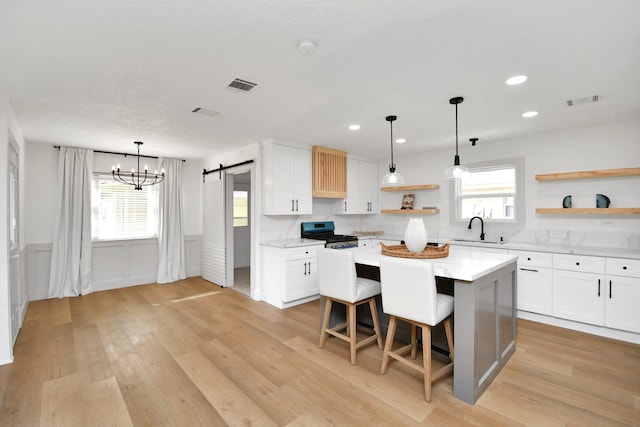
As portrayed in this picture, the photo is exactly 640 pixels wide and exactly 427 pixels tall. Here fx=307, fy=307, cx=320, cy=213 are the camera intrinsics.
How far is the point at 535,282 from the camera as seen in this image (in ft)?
12.4

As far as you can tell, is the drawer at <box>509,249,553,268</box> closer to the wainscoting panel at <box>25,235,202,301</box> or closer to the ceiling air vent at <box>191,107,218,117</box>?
the ceiling air vent at <box>191,107,218,117</box>

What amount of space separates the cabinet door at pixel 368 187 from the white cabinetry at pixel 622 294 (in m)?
3.56

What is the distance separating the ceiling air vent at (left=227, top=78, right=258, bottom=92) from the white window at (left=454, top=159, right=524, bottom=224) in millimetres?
3149

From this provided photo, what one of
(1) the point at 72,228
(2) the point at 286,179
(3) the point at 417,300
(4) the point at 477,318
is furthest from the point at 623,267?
(1) the point at 72,228

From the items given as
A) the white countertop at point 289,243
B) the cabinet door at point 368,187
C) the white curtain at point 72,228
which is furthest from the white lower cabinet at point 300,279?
the white curtain at point 72,228

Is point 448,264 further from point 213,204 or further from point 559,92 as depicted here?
point 213,204

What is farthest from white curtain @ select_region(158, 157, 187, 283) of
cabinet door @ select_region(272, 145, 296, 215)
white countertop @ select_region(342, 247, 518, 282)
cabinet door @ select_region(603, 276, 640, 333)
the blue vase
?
the blue vase

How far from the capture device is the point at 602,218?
3859 millimetres

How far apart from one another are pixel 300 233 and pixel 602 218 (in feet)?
13.7

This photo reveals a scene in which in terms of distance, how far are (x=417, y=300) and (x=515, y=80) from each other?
198 cm

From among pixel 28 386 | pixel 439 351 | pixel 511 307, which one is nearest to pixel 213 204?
pixel 28 386

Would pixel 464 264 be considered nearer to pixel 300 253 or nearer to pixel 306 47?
pixel 306 47

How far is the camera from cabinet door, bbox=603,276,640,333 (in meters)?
3.17

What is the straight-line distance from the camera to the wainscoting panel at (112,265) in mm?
4746
